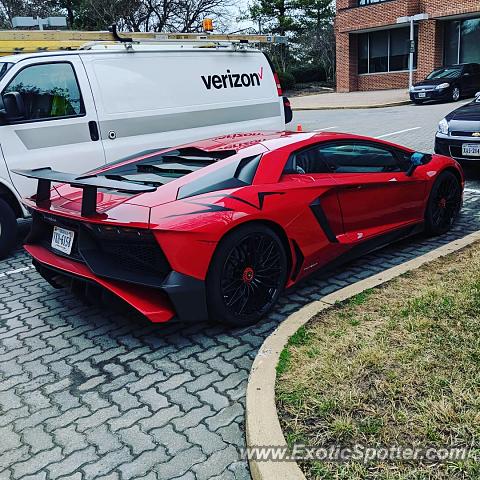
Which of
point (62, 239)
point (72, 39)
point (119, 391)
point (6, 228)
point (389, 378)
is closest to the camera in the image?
point (389, 378)

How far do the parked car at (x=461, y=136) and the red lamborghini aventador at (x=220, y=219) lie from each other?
10.1 feet

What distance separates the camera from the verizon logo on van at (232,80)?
24.0ft

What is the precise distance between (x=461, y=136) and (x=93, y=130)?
5.07 metres

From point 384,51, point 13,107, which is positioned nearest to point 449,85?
point 384,51

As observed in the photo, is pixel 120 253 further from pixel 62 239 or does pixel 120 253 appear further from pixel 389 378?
pixel 389 378

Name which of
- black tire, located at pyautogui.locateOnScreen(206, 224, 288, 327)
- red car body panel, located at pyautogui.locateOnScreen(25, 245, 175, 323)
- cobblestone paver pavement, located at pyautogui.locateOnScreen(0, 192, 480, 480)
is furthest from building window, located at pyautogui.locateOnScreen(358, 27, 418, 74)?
red car body panel, located at pyautogui.locateOnScreen(25, 245, 175, 323)

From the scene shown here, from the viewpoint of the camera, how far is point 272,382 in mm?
3057

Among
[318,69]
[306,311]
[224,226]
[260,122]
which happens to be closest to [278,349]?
[306,311]

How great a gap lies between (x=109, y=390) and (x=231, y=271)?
110cm

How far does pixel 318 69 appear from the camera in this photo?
37156 millimetres

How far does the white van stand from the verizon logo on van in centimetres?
1

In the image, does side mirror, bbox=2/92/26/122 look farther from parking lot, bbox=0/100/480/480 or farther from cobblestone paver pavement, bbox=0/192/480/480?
cobblestone paver pavement, bbox=0/192/480/480

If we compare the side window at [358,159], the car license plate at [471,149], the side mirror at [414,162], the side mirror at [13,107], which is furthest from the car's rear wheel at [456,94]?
the side mirror at [13,107]

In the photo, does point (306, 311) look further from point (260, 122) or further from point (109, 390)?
point (260, 122)
